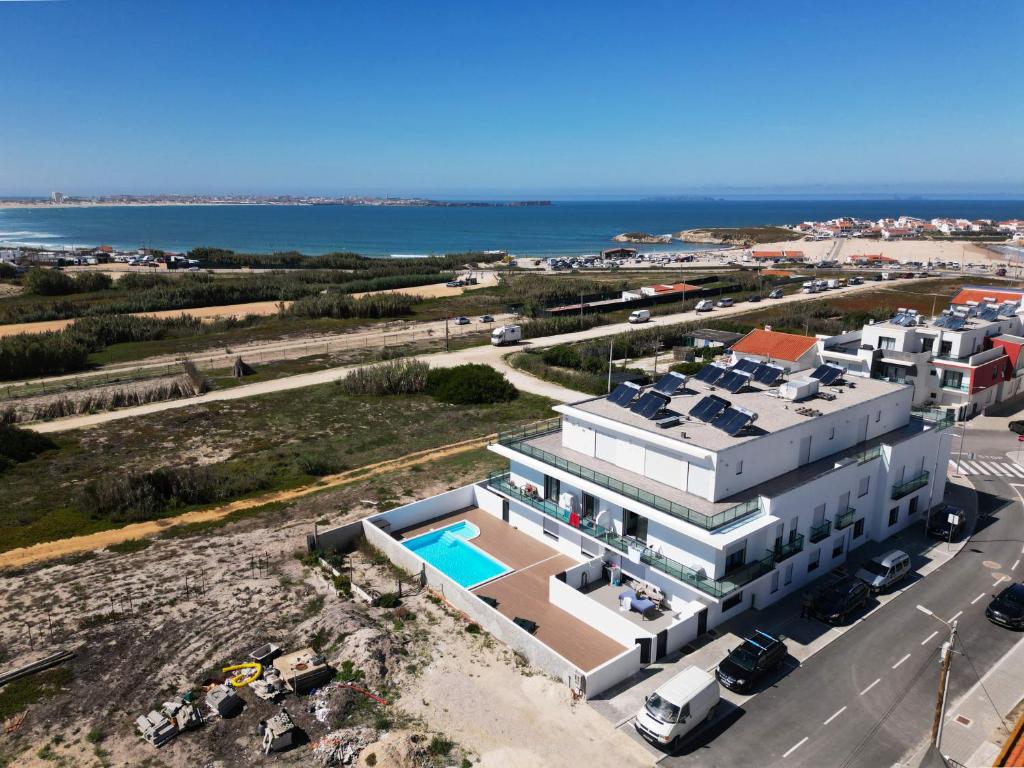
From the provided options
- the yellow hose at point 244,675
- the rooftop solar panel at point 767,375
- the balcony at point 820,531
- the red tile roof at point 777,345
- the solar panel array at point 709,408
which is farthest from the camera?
the red tile roof at point 777,345

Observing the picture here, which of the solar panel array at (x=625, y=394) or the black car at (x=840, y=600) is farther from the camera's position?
the solar panel array at (x=625, y=394)

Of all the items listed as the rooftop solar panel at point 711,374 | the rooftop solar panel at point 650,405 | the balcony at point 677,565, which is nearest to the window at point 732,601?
the balcony at point 677,565

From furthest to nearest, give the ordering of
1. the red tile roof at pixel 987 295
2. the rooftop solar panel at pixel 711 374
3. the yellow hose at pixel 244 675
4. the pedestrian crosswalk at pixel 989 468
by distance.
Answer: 1. the red tile roof at pixel 987 295
2. the pedestrian crosswalk at pixel 989 468
3. the rooftop solar panel at pixel 711 374
4. the yellow hose at pixel 244 675

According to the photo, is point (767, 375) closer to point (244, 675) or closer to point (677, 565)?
point (677, 565)

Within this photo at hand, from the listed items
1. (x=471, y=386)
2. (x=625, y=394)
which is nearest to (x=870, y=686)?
(x=625, y=394)

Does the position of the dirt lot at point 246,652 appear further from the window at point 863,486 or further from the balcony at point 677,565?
the window at point 863,486

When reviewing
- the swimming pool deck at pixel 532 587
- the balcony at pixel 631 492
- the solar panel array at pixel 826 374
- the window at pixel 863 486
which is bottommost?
the swimming pool deck at pixel 532 587

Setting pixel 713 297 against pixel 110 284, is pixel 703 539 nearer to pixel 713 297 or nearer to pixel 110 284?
pixel 713 297

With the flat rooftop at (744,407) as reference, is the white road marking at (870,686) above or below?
below
